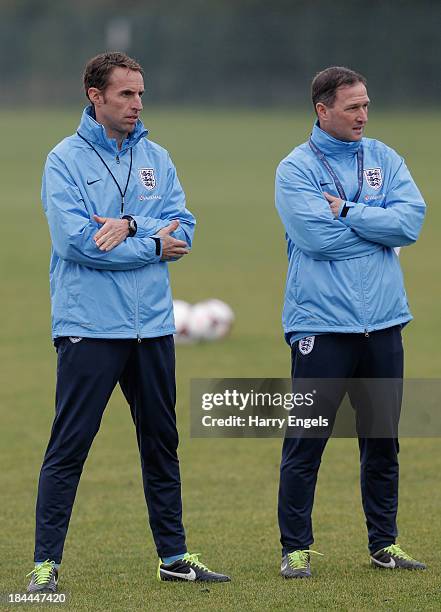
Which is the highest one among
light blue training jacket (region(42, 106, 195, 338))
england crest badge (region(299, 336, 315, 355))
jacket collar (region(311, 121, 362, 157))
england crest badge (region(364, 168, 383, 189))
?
jacket collar (region(311, 121, 362, 157))

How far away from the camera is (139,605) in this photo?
554 cm

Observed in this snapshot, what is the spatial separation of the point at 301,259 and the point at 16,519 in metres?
2.54

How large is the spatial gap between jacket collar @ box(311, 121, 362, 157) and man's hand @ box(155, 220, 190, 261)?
2.64 feet

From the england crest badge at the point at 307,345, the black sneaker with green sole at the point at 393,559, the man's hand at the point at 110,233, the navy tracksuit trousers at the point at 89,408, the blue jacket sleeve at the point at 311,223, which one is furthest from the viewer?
the black sneaker with green sole at the point at 393,559

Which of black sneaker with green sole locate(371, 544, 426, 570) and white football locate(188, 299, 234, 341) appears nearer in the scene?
black sneaker with green sole locate(371, 544, 426, 570)

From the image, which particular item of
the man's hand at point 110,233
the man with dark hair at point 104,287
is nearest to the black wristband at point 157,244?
the man with dark hair at point 104,287

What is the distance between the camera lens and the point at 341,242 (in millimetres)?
5906

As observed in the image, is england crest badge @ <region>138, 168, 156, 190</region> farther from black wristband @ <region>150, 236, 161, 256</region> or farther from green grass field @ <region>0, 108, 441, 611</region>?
green grass field @ <region>0, 108, 441, 611</region>

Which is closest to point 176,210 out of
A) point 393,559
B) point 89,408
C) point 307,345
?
point 307,345

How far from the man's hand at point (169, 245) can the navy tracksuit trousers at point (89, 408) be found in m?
0.38

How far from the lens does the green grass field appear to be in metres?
5.81

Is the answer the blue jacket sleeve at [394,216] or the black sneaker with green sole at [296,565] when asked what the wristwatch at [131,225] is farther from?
the black sneaker with green sole at [296,565]

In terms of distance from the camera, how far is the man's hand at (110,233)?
563 cm
